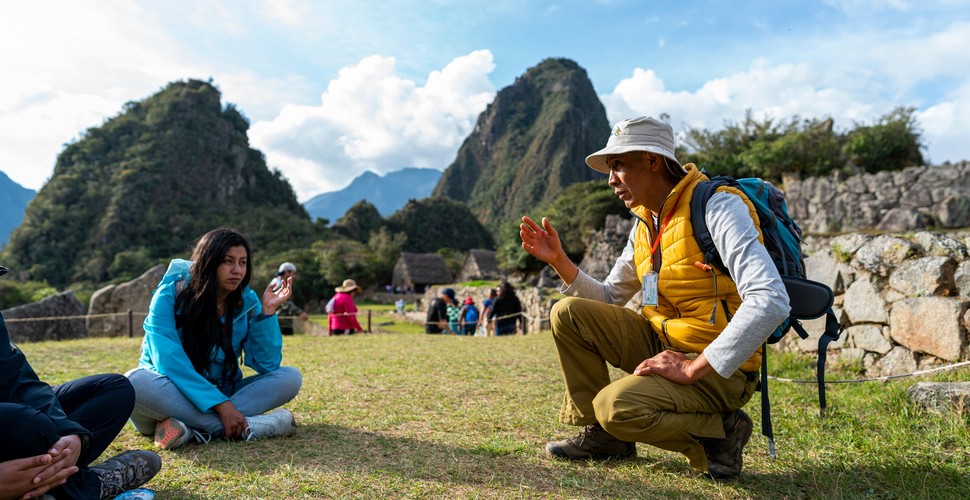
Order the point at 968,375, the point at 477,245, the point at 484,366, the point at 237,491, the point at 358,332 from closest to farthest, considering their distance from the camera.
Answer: the point at 237,491 < the point at 968,375 < the point at 484,366 < the point at 358,332 < the point at 477,245

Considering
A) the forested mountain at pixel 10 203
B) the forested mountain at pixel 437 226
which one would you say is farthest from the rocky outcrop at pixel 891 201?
the forested mountain at pixel 10 203

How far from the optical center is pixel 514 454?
297cm

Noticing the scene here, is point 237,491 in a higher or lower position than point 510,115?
lower

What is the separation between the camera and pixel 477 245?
253ft

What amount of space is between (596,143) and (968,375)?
130 meters

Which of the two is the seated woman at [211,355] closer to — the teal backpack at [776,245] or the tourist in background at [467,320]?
the teal backpack at [776,245]

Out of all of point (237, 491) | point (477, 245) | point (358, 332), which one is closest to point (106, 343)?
point (358, 332)

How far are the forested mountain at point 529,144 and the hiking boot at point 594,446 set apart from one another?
9653 centimetres

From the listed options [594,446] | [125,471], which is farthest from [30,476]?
[594,446]

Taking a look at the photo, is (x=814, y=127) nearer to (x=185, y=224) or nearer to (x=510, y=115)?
(x=185, y=224)

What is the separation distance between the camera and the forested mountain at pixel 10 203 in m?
144

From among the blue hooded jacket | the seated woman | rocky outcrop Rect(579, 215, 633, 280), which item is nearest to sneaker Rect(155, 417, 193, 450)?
the seated woman

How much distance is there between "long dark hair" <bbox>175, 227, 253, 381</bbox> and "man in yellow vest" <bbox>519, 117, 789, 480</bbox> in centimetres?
172

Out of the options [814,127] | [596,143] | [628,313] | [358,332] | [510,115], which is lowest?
[358,332]
